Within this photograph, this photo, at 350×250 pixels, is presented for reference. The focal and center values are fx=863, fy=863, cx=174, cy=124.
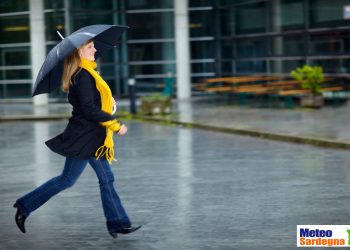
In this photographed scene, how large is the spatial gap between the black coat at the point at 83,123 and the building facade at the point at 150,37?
2419 cm

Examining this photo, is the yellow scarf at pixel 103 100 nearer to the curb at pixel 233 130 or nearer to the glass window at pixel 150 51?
the curb at pixel 233 130

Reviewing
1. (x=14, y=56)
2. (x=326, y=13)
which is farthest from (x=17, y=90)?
(x=326, y=13)

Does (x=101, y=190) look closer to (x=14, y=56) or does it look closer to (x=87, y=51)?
(x=87, y=51)

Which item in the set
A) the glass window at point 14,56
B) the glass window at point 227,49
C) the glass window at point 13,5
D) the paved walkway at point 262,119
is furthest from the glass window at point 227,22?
the glass window at point 14,56

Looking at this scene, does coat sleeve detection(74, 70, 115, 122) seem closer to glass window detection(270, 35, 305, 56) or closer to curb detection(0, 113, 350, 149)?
curb detection(0, 113, 350, 149)

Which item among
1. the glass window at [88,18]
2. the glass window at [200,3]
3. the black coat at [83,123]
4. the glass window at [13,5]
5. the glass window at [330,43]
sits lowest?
the black coat at [83,123]

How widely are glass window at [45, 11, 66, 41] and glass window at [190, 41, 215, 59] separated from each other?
5574mm

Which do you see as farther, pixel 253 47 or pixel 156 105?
pixel 253 47

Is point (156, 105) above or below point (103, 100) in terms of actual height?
below

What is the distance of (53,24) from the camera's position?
119 feet

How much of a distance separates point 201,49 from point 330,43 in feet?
33.5

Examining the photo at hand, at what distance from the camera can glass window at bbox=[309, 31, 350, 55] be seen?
27094 millimetres

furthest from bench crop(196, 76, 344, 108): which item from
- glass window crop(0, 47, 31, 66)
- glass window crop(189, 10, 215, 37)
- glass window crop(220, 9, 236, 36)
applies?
glass window crop(0, 47, 31, 66)

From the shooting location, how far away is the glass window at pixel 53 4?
36.0 meters
